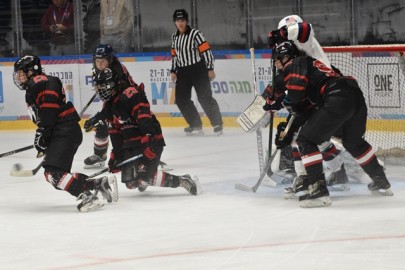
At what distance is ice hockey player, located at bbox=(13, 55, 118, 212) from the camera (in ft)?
20.0

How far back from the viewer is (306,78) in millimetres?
5977

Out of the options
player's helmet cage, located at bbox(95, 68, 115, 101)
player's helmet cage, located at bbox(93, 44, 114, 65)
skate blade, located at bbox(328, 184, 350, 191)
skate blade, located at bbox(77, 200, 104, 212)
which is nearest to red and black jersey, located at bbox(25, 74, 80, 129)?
player's helmet cage, located at bbox(95, 68, 115, 101)

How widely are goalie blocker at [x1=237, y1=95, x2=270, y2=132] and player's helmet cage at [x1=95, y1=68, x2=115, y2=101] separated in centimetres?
88

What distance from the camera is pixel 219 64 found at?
1061cm

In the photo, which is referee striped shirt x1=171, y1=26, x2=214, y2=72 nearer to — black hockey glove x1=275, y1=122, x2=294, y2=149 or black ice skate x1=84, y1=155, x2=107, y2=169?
black ice skate x1=84, y1=155, x2=107, y2=169

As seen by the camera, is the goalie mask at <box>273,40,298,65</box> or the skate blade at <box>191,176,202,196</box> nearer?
the goalie mask at <box>273,40,298,65</box>

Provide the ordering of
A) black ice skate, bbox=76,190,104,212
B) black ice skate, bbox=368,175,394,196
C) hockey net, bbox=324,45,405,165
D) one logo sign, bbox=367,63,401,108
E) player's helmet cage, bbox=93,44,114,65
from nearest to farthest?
1. black ice skate, bbox=76,190,104,212
2. black ice skate, bbox=368,175,394,196
3. player's helmet cage, bbox=93,44,114,65
4. hockey net, bbox=324,45,405,165
5. one logo sign, bbox=367,63,401,108

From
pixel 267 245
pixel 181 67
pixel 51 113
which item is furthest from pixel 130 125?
pixel 181 67

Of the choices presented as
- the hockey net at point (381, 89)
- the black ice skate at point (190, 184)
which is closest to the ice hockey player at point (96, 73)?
the black ice skate at point (190, 184)

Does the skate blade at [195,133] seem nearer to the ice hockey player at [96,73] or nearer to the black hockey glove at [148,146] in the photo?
the ice hockey player at [96,73]

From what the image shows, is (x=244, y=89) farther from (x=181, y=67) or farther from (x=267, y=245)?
(x=267, y=245)

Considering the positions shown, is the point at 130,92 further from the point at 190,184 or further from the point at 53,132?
the point at 190,184

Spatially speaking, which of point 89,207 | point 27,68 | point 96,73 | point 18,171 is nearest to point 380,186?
point 89,207


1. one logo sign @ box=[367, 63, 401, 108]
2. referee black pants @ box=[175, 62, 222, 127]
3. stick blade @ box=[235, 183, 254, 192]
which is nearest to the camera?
stick blade @ box=[235, 183, 254, 192]
